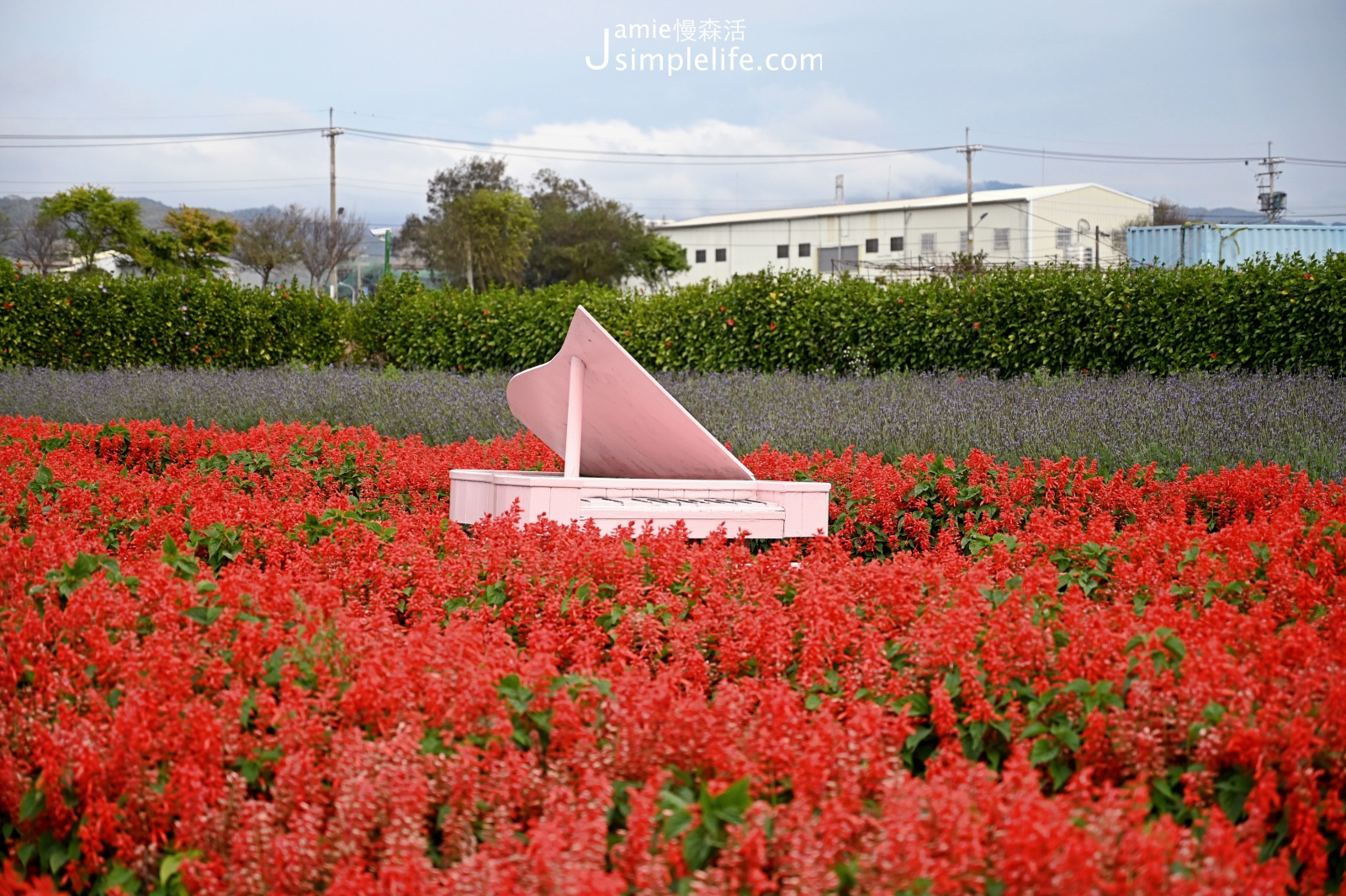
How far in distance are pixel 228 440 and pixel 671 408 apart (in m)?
3.88

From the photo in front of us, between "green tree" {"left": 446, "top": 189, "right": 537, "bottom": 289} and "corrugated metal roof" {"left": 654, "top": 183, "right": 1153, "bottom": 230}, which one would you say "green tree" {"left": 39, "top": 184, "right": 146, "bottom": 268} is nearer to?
"green tree" {"left": 446, "top": 189, "right": 537, "bottom": 289}

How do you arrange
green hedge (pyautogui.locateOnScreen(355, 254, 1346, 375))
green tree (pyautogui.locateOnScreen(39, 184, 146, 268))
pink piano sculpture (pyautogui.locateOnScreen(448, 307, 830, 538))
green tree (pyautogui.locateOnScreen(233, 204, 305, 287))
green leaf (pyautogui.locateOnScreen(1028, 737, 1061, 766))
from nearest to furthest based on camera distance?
green leaf (pyautogui.locateOnScreen(1028, 737, 1061, 766)) → pink piano sculpture (pyautogui.locateOnScreen(448, 307, 830, 538)) → green hedge (pyautogui.locateOnScreen(355, 254, 1346, 375)) → green tree (pyautogui.locateOnScreen(39, 184, 146, 268)) → green tree (pyautogui.locateOnScreen(233, 204, 305, 287))

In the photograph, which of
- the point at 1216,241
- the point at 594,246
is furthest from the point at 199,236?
the point at 1216,241

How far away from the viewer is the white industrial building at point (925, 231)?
56.5 m

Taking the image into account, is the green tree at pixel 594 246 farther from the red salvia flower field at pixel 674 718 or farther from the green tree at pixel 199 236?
the red salvia flower field at pixel 674 718

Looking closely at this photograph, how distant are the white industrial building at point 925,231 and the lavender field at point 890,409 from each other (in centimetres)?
4054

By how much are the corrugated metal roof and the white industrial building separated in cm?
6

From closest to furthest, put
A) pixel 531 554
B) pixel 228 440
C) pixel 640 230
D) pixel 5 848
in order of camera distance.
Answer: pixel 5 848 → pixel 531 554 → pixel 228 440 → pixel 640 230

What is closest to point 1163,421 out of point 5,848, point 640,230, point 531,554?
point 531,554

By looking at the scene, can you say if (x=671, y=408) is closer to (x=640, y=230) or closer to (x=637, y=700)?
(x=637, y=700)

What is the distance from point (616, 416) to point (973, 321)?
8465 mm

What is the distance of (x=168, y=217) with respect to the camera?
161ft

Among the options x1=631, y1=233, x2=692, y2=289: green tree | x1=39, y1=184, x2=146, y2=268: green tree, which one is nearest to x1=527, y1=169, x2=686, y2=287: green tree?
x1=631, y1=233, x2=692, y2=289: green tree

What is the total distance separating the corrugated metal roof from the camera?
5741 cm
